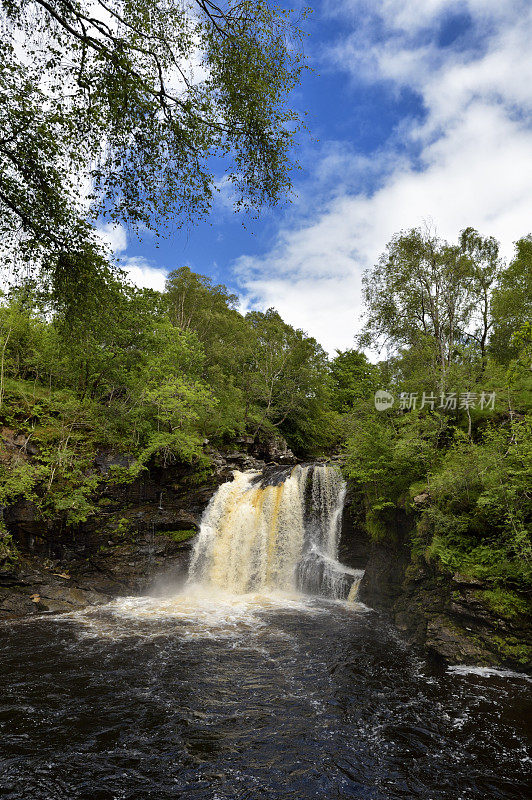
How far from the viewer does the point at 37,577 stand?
560 inches

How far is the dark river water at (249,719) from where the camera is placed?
517 cm

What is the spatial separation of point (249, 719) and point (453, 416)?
1210 centimetres

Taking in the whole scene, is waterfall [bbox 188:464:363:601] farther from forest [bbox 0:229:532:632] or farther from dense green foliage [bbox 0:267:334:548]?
dense green foliage [bbox 0:267:334:548]

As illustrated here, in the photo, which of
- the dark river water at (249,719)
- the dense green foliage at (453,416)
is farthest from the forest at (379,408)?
the dark river water at (249,719)

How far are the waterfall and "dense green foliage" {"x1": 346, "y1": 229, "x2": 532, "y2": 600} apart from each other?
6.75 ft

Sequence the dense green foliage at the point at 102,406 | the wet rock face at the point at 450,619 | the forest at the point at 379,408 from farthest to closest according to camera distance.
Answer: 1. the dense green foliage at the point at 102,406
2. the forest at the point at 379,408
3. the wet rock face at the point at 450,619

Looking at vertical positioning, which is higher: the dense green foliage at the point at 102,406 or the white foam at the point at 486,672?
the dense green foliage at the point at 102,406

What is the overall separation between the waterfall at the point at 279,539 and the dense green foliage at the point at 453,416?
6.75 feet

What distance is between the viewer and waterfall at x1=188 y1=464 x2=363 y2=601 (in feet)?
51.5

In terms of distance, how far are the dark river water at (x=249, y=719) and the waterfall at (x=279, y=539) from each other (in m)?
4.66

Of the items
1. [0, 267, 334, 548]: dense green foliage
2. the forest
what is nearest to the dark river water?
the forest

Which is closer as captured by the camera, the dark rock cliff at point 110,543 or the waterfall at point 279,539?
the dark rock cliff at point 110,543

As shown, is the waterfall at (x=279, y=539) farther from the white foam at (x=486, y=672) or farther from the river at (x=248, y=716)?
the white foam at (x=486, y=672)

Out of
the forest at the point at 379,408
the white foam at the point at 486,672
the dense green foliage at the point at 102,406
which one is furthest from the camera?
the dense green foliage at the point at 102,406
